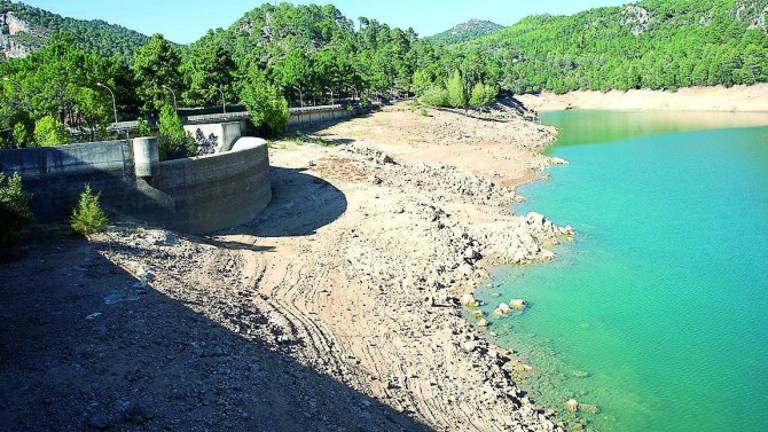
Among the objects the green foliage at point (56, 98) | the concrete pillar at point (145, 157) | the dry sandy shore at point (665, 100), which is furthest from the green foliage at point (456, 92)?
the concrete pillar at point (145, 157)

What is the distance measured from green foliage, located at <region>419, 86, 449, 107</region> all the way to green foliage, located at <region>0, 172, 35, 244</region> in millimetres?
71558

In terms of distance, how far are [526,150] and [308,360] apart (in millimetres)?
49735

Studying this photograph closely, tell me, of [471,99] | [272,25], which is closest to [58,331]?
[471,99]

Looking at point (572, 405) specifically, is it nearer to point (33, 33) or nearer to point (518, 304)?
point (518, 304)

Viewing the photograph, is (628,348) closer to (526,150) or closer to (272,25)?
(526,150)

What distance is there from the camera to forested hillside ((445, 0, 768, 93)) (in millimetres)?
117375

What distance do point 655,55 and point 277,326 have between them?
14652cm

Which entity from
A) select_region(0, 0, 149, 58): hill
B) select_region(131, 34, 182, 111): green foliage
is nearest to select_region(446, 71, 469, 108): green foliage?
select_region(131, 34, 182, 111): green foliage

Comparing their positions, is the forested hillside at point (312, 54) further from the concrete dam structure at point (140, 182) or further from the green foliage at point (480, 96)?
the concrete dam structure at point (140, 182)

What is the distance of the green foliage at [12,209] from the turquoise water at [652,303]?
1686 centimetres

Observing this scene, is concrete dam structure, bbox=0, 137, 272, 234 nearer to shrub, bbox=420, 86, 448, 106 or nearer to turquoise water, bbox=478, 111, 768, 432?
turquoise water, bbox=478, 111, 768, 432

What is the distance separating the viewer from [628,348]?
2127cm

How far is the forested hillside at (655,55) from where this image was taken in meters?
117

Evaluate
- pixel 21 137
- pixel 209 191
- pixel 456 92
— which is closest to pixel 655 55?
pixel 456 92
